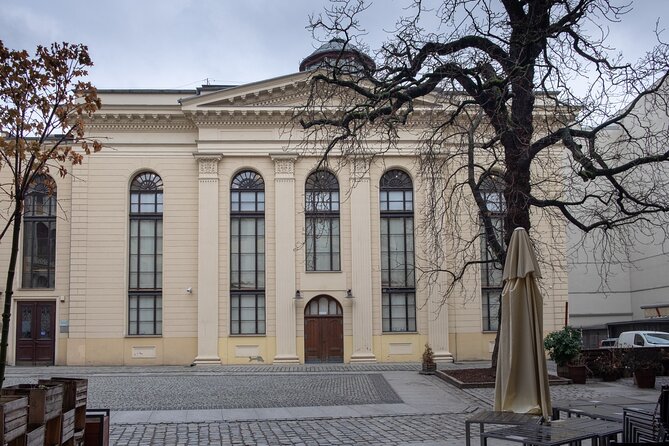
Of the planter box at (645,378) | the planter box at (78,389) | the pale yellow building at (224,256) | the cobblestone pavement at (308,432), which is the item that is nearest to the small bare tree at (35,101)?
the planter box at (78,389)

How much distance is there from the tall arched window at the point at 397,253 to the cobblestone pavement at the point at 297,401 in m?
4.30

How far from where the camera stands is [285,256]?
3359cm

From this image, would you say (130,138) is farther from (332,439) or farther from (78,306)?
(332,439)

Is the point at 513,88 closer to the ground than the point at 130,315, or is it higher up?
higher up

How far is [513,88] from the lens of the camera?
16.5 m

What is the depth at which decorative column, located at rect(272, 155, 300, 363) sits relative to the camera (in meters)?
33.1

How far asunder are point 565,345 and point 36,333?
2280 cm

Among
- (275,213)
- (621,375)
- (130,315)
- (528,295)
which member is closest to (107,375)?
(130,315)

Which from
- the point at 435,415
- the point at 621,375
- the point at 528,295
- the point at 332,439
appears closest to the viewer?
the point at 528,295

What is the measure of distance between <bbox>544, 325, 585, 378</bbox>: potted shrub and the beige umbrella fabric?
492 inches

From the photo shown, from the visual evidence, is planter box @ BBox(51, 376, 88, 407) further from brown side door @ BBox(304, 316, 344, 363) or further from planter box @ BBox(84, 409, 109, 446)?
brown side door @ BBox(304, 316, 344, 363)

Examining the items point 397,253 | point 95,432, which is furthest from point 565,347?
point 95,432

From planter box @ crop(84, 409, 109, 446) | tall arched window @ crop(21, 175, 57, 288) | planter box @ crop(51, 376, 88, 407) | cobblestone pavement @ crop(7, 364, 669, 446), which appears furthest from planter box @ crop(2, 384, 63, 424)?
tall arched window @ crop(21, 175, 57, 288)

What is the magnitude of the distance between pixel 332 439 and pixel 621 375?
44.0 feet
